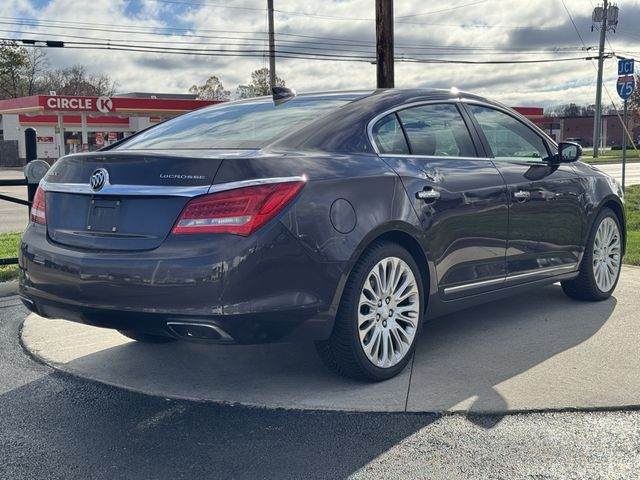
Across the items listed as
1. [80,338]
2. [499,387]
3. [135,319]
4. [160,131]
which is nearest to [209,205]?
[135,319]

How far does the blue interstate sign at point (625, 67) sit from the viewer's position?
15656mm

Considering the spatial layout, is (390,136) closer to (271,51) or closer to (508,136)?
(508,136)

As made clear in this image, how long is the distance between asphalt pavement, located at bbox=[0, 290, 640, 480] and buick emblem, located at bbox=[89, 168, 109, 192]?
3.74 ft

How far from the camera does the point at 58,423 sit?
11.9 ft

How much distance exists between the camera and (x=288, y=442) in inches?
132

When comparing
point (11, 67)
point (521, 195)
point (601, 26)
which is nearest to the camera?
point (521, 195)

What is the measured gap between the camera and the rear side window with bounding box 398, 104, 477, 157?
4.55 m

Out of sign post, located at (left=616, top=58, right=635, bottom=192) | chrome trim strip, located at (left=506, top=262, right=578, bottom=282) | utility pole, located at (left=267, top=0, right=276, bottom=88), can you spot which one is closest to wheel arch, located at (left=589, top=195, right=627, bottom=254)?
chrome trim strip, located at (left=506, top=262, right=578, bottom=282)

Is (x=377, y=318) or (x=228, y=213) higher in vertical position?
(x=228, y=213)

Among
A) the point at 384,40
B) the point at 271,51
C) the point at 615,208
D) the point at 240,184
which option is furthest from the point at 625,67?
the point at 271,51

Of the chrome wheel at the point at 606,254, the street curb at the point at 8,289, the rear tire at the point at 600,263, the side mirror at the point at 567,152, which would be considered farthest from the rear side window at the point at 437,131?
the street curb at the point at 8,289

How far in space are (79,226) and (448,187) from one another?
2.14 meters

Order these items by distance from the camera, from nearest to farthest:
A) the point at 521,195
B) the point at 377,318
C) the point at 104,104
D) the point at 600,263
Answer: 1. the point at 377,318
2. the point at 521,195
3. the point at 600,263
4. the point at 104,104

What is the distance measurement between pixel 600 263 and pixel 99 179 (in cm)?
415
